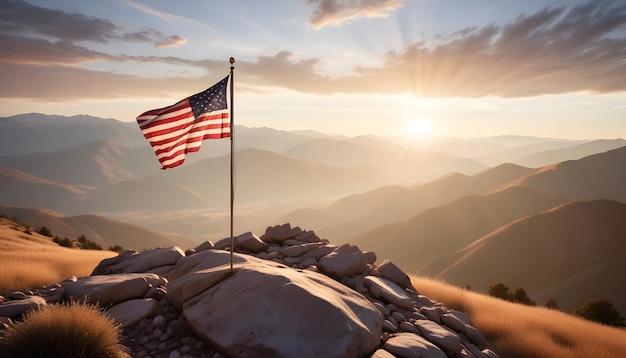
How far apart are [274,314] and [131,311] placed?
13.1 feet

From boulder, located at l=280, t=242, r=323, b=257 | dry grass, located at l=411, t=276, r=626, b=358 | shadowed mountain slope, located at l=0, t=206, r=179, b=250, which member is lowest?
shadowed mountain slope, located at l=0, t=206, r=179, b=250

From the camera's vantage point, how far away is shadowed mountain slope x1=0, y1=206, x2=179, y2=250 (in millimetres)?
134375

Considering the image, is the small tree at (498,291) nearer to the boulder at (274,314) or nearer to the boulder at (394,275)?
the boulder at (394,275)

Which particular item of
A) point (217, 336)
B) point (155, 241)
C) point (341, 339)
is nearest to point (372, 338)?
point (341, 339)

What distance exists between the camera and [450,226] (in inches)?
4486

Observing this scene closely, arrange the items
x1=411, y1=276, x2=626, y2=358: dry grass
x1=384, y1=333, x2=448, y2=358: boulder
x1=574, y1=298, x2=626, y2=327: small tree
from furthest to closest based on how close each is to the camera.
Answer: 1. x1=574, y1=298, x2=626, y2=327: small tree
2. x1=411, y1=276, x2=626, y2=358: dry grass
3. x1=384, y1=333, x2=448, y2=358: boulder

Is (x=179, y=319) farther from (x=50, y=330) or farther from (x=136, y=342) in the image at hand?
(x=50, y=330)

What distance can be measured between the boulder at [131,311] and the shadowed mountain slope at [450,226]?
95.1m

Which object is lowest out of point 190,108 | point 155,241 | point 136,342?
point 155,241

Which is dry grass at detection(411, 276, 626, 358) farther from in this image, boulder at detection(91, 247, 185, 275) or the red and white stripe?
the red and white stripe

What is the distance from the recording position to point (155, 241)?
499 feet

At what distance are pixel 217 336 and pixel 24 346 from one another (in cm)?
335

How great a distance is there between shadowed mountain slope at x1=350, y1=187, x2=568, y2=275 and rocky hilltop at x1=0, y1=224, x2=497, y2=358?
300 ft

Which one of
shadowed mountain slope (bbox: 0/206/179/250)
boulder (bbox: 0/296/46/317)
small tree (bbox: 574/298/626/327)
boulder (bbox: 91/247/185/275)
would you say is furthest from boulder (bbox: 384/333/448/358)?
shadowed mountain slope (bbox: 0/206/179/250)
